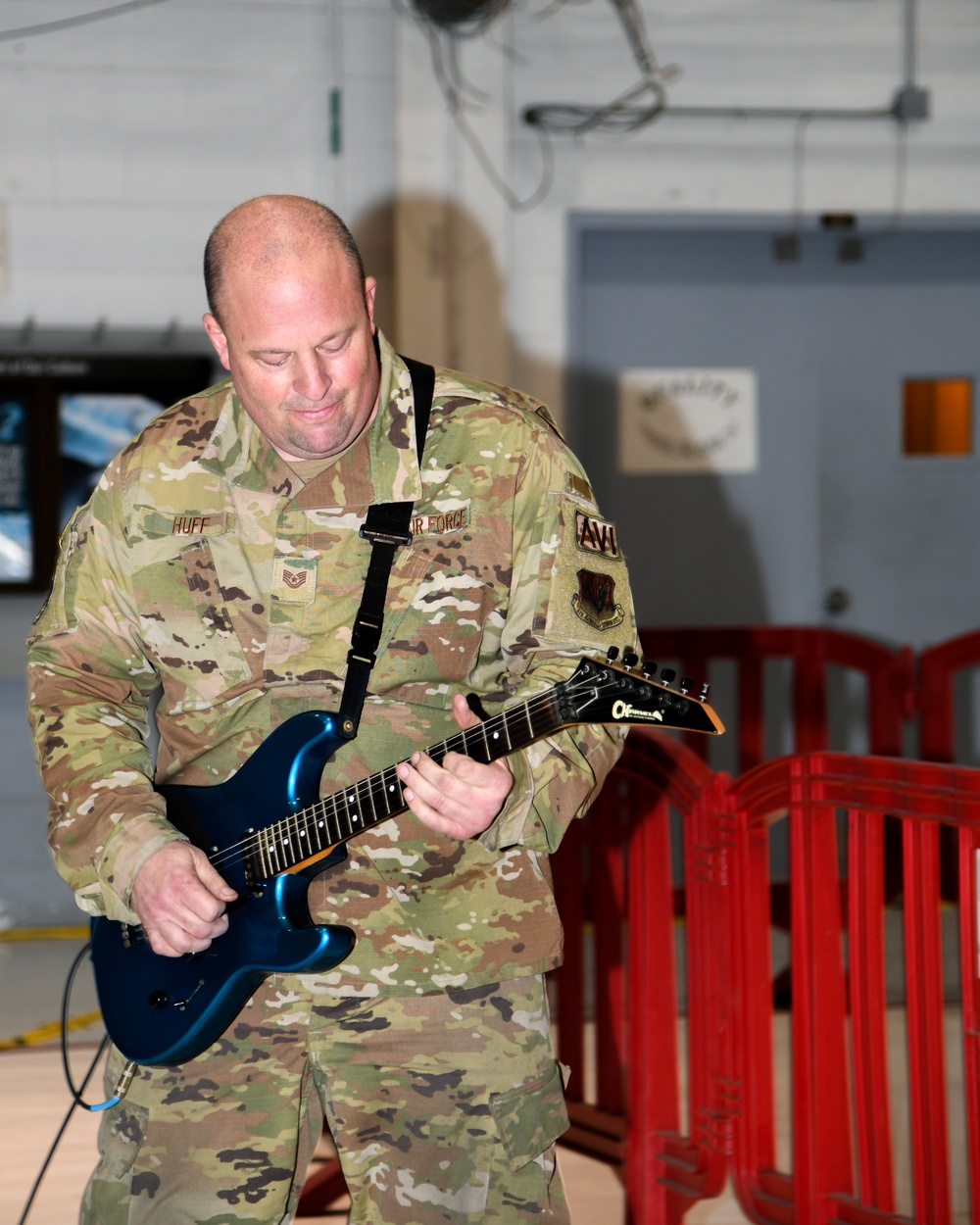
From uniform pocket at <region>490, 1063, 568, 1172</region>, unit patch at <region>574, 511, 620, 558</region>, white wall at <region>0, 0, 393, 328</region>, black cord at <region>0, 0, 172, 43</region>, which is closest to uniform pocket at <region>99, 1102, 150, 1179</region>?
uniform pocket at <region>490, 1063, 568, 1172</region>

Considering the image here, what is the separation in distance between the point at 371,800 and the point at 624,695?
1.25 ft

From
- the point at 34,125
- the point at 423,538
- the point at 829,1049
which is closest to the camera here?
the point at 423,538

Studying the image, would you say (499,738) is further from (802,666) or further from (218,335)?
(802,666)

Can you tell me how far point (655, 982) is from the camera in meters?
2.95

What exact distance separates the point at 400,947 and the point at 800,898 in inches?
37.1

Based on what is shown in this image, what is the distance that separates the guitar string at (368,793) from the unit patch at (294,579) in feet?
0.90

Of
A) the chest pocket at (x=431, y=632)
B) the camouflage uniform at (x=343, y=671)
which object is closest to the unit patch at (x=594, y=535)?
the camouflage uniform at (x=343, y=671)

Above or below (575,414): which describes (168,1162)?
below

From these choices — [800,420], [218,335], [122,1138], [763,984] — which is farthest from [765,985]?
[800,420]

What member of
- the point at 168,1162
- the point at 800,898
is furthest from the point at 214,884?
the point at 800,898

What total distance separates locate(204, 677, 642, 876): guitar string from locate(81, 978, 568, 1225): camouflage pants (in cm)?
19

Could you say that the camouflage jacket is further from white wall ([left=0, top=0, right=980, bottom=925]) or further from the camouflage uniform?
white wall ([left=0, top=0, right=980, bottom=925])

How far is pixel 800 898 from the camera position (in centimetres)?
259

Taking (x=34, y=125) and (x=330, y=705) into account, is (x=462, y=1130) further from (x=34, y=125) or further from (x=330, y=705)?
(x=34, y=125)
